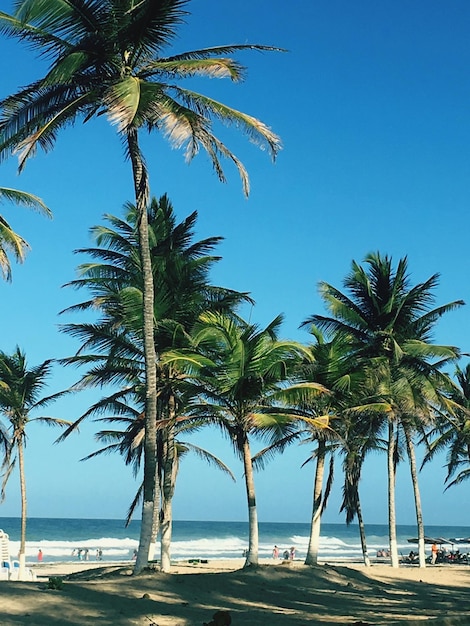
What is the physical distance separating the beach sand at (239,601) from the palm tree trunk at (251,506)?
0.73 m

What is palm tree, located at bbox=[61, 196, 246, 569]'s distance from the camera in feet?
71.9

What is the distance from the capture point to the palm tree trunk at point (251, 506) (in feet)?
69.0

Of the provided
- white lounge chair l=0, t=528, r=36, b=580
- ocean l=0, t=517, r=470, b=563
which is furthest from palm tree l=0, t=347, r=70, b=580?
ocean l=0, t=517, r=470, b=563

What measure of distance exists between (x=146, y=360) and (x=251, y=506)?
244 inches

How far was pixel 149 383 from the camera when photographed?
1730 cm

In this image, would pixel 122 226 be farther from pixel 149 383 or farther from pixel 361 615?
pixel 361 615

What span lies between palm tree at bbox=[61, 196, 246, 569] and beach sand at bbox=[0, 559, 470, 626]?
15.3 feet

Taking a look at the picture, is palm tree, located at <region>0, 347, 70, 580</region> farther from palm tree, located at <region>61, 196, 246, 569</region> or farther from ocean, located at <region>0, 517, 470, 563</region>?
ocean, located at <region>0, 517, 470, 563</region>

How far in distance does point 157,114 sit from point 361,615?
11.0 m

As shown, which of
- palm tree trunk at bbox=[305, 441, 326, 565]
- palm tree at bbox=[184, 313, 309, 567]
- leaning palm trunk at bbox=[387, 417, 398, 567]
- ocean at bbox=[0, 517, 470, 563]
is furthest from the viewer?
ocean at bbox=[0, 517, 470, 563]

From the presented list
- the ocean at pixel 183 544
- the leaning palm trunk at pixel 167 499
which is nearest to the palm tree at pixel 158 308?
the leaning palm trunk at pixel 167 499

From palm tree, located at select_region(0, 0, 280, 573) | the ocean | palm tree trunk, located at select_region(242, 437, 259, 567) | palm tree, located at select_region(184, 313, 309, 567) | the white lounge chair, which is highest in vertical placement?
palm tree, located at select_region(0, 0, 280, 573)

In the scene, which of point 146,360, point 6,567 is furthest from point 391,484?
point 146,360

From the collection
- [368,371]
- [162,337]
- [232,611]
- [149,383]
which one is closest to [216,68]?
[149,383]
